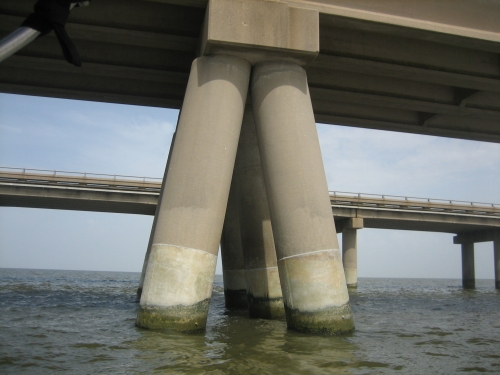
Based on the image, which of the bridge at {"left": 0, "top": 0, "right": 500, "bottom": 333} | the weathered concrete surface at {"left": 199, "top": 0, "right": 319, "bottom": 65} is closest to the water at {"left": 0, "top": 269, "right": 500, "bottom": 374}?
the bridge at {"left": 0, "top": 0, "right": 500, "bottom": 333}

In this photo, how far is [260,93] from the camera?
13133mm

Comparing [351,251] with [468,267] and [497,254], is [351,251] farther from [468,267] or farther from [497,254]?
[468,267]

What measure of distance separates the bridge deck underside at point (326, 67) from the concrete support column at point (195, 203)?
105 inches

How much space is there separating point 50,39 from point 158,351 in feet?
35.7

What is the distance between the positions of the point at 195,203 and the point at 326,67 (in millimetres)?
7758

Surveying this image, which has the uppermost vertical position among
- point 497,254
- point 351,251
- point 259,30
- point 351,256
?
point 259,30

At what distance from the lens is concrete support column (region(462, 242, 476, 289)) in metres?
49.7

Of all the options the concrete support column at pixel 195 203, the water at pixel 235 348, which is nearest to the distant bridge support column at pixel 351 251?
the water at pixel 235 348

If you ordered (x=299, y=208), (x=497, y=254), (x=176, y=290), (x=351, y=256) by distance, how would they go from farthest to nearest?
(x=497, y=254)
(x=351, y=256)
(x=299, y=208)
(x=176, y=290)

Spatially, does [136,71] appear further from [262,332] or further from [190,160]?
[262,332]

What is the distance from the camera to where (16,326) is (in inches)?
458

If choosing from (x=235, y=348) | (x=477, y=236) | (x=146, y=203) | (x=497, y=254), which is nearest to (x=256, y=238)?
(x=235, y=348)

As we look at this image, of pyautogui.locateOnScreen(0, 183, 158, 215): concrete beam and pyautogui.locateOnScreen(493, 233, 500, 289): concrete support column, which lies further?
pyautogui.locateOnScreen(493, 233, 500, 289): concrete support column

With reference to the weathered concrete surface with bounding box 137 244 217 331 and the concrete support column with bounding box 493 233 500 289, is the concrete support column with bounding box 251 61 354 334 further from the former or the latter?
the concrete support column with bounding box 493 233 500 289
